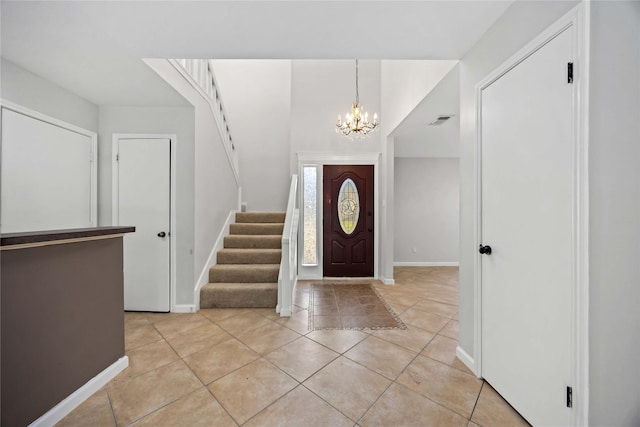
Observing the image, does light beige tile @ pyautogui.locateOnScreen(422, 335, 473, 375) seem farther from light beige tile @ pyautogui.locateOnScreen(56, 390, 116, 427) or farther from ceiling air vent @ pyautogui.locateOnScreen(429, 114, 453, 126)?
ceiling air vent @ pyautogui.locateOnScreen(429, 114, 453, 126)

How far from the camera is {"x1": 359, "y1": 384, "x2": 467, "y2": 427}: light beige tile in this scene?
54.1 inches

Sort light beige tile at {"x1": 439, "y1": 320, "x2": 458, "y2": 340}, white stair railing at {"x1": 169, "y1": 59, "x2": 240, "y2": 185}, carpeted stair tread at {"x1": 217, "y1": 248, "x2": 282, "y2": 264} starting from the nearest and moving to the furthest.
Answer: light beige tile at {"x1": 439, "y1": 320, "x2": 458, "y2": 340}, white stair railing at {"x1": 169, "y1": 59, "x2": 240, "y2": 185}, carpeted stair tread at {"x1": 217, "y1": 248, "x2": 282, "y2": 264}

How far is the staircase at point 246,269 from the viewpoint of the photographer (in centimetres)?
298

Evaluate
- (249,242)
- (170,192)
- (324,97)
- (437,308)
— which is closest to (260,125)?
(324,97)

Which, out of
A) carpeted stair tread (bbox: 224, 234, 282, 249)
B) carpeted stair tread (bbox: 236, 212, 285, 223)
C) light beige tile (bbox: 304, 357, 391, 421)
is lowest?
light beige tile (bbox: 304, 357, 391, 421)

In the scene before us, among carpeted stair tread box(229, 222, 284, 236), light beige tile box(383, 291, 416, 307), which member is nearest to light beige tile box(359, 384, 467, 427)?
light beige tile box(383, 291, 416, 307)

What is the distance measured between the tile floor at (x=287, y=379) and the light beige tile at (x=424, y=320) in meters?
0.02

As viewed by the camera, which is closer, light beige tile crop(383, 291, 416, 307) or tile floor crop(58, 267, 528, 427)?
tile floor crop(58, 267, 528, 427)

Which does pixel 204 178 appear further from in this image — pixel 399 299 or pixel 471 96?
pixel 399 299

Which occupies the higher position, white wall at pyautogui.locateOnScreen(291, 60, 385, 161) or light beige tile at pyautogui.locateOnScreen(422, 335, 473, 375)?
white wall at pyautogui.locateOnScreen(291, 60, 385, 161)

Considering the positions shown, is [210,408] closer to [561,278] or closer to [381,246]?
[561,278]

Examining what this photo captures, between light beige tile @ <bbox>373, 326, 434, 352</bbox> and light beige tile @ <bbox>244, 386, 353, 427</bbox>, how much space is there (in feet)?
3.29

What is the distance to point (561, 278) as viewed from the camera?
1162mm

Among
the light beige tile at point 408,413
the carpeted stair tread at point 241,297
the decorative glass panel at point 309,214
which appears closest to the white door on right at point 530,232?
the light beige tile at point 408,413
